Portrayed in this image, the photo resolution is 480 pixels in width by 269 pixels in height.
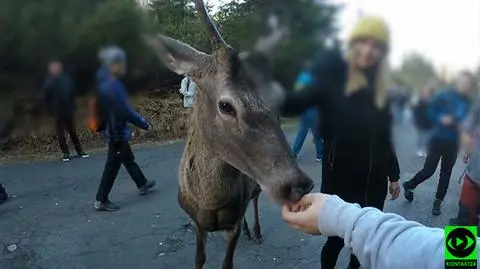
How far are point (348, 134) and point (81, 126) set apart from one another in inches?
36.5

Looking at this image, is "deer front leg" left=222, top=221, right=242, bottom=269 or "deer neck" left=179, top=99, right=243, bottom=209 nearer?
"deer neck" left=179, top=99, right=243, bottom=209

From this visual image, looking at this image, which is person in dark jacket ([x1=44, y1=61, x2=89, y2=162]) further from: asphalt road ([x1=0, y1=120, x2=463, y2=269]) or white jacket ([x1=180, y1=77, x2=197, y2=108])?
asphalt road ([x1=0, y1=120, x2=463, y2=269])

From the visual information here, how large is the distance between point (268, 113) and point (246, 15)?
1.61 ft

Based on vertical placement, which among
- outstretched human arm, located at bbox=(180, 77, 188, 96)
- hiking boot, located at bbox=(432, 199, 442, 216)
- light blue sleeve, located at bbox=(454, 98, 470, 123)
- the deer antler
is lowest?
hiking boot, located at bbox=(432, 199, 442, 216)

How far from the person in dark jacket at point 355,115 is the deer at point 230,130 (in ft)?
0.36

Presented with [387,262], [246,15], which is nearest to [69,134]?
[246,15]

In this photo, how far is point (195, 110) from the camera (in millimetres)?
1641

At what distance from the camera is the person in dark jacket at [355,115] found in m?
0.80

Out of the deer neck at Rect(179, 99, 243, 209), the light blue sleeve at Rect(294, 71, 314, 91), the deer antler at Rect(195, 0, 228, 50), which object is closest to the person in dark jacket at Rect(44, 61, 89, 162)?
the deer antler at Rect(195, 0, 228, 50)

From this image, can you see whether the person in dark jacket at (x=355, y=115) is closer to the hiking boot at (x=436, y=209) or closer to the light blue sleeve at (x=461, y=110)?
the light blue sleeve at (x=461, y=110)

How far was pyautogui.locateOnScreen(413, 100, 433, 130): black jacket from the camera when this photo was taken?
56 centimetres

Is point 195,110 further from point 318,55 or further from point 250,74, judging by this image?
point 318,55
